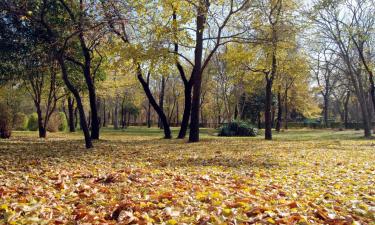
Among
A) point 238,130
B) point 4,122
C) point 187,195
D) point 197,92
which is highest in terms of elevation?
point 197,92

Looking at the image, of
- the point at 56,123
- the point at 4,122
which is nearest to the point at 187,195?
the point at 4,122

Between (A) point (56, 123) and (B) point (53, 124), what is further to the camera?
(A) point (56, 123)

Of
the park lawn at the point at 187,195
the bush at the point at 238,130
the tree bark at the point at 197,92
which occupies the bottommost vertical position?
the park lawn at the point at 187,195

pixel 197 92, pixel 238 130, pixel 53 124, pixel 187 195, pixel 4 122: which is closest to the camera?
pixel 187 195

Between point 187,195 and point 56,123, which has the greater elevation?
point 56,123

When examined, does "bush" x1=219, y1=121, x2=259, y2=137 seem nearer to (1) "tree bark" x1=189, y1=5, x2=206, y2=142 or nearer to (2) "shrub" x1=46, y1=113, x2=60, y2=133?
(1) "tree bark" x1=189, y1=5, x2=206, y2=142

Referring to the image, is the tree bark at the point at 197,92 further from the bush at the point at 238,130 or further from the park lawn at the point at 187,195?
the bush at the point at 238,130

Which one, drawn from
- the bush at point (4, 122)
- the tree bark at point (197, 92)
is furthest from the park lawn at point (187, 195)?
the bush at point (4, 122)

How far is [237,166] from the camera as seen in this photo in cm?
771

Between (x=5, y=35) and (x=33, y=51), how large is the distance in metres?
1.23

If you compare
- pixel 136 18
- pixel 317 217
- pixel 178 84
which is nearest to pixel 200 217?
pixel 317 217

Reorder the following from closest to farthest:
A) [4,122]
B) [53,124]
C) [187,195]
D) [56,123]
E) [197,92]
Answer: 1. [187,195]
2. [197,92]
3. [4,122]
4. [53,124]
5. [56,123]

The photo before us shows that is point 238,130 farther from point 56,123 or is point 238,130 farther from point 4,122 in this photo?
point 56,123

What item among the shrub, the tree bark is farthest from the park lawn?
the shrub
